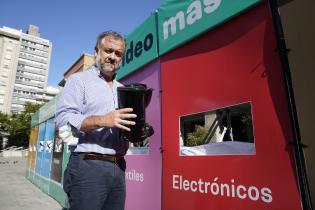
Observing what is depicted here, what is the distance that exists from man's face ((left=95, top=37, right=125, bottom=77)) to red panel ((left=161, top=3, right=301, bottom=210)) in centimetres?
100

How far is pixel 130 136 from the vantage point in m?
1.57

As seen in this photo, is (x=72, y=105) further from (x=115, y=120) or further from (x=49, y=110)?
(x=49, y=110)

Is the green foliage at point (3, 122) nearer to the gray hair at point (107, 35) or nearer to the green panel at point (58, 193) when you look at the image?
the green panel at point (58, 193)

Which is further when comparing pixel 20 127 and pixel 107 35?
pixel 20 127

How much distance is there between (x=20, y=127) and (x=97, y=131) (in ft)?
154

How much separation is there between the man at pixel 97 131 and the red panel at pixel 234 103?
920 millimetres

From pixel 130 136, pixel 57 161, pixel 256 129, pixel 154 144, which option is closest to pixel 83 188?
pixel 130 136

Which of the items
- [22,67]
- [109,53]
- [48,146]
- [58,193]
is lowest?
[58,193]

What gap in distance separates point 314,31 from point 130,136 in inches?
58.2

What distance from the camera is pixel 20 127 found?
42.3m

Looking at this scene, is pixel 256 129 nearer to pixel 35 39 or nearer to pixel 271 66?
pixel 271 66

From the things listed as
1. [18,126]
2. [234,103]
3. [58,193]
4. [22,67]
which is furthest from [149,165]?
[22,67]

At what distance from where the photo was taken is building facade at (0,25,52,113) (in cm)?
6556

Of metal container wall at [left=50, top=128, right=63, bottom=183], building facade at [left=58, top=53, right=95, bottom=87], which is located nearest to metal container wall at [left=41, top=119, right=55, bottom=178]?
metal container wall at [left=50, top=128, right=63, bottom=183]
